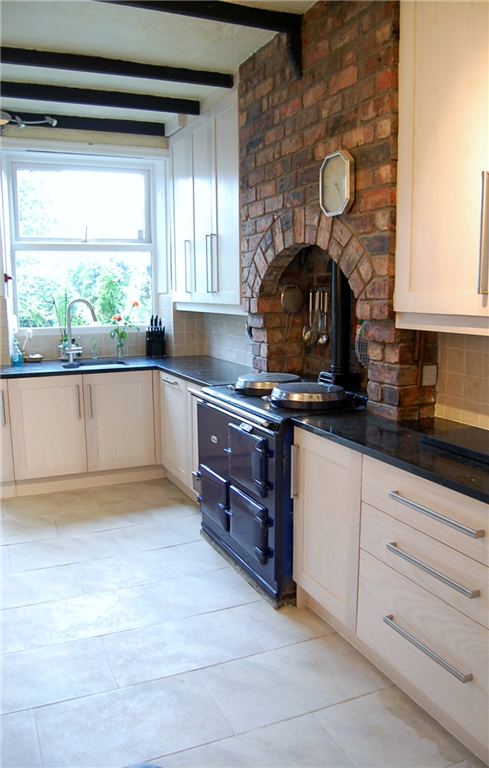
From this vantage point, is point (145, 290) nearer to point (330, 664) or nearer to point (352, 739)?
point (330, 664)

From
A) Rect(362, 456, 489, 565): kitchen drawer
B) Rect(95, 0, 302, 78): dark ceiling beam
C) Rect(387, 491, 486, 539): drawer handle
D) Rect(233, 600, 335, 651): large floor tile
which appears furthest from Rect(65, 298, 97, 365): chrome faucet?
Rect(387, 491, 486, 539): drawer handle

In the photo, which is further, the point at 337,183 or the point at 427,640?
the point at 337,183

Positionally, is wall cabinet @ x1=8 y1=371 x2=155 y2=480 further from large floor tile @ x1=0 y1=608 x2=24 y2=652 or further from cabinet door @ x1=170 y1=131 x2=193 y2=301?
large floor tile @ x1=0 y1=608 x2=24 y2=652

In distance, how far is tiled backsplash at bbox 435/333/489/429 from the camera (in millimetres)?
2240

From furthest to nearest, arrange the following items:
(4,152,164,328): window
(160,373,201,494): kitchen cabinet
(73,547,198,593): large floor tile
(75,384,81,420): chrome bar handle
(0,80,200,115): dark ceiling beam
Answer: (4,152,164,328): window → (75,384,81,420): chrome bar handle → (160,373,201,494): kitchen cabinet → (0,80,200,115): dark ceiling beam → (73,547,198,593): large floor tile

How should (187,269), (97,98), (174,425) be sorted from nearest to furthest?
1. (97,98)
2. (174,425)
3. (187,269)

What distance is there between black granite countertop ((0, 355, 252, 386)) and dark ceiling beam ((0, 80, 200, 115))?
1.63m

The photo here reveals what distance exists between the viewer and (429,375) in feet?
7.89

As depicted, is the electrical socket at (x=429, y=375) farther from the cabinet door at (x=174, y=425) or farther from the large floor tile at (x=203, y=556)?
the cabinet door at (x=174, y=425)

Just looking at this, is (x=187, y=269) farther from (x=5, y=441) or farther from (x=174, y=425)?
(x=5, y=441)

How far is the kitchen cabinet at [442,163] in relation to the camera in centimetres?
185

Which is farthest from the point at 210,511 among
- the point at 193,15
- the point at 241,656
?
the point at 193,15

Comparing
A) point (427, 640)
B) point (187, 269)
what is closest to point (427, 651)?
point (427, 640)

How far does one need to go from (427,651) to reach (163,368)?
2.77 m
